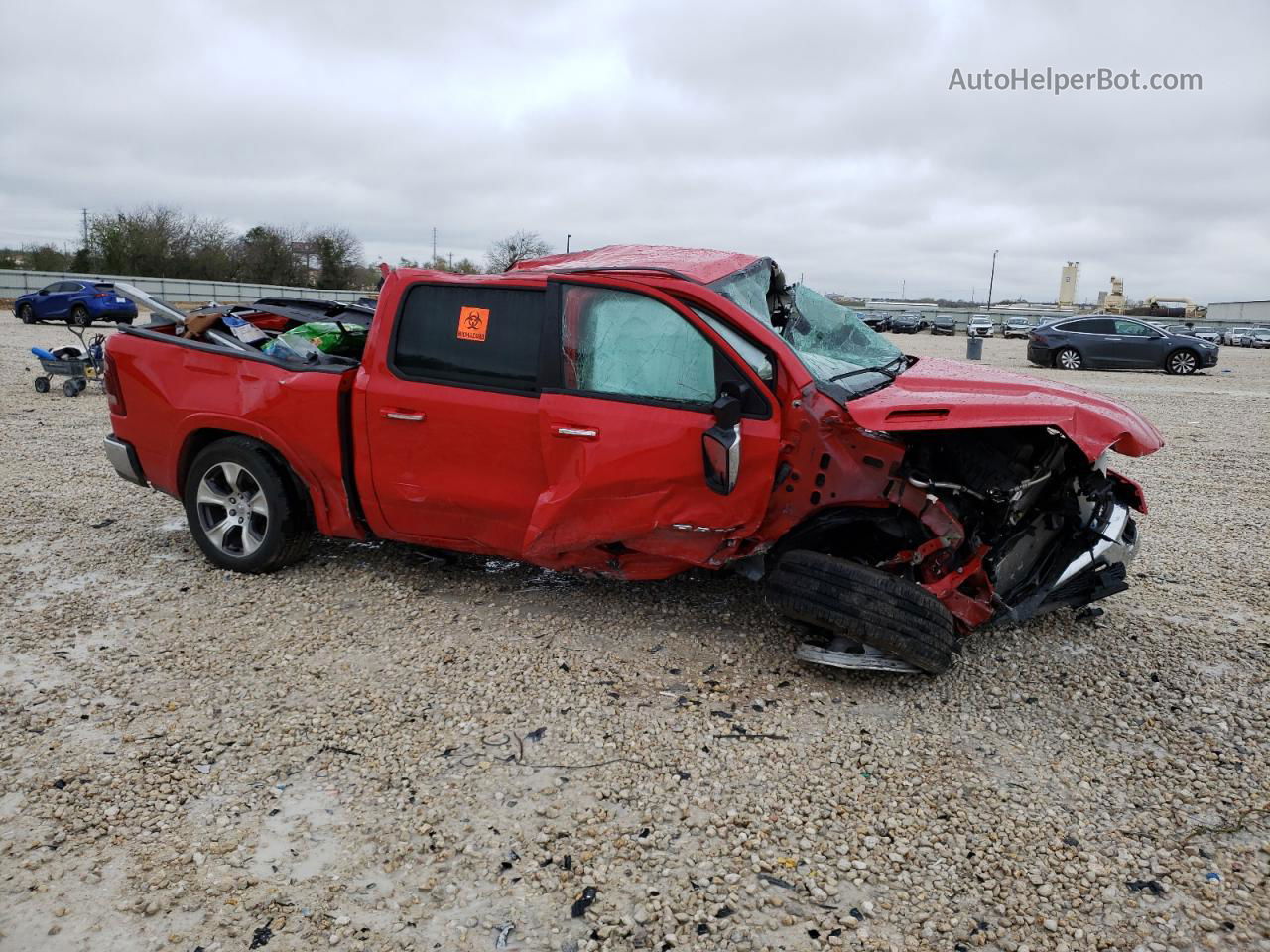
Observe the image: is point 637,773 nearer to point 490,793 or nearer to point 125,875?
point 490,793

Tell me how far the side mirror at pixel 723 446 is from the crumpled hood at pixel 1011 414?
0.52 meters

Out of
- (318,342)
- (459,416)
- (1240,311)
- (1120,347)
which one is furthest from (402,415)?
(1240,311)

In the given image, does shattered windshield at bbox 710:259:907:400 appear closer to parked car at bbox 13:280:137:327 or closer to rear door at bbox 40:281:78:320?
parked car at bbox 13:280:137:327

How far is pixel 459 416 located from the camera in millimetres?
4293

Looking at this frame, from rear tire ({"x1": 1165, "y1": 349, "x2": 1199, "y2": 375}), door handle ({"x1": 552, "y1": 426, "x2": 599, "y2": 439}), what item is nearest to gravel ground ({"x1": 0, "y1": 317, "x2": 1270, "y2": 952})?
door handle ({"x1": 552, "y1": 426, "x2": 599, "y2": 439})

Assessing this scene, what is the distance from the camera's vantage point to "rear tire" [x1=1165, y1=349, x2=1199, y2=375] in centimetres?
2127

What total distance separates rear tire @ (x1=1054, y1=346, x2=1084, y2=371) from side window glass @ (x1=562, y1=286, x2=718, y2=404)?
21135 mm

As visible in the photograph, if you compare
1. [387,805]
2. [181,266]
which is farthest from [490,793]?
[181,266]

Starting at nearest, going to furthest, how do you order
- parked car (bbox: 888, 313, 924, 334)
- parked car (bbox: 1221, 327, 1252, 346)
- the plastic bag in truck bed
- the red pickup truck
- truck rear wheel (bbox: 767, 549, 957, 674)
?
truck rear wheel (bbox: 767, 549, 957, 674)
the red pickup truck
the plastic bag in truck bed
parked car (bbox: 1221, 327, 1252, 346)
parked car (bbox: 888, 313, 924, 334)

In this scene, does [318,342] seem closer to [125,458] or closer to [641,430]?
[125,458]

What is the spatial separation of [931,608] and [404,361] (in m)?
2.82

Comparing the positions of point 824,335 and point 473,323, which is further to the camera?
point 824,335

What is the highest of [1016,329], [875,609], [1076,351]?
[1016,329]

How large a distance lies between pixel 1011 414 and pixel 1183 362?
21.5m
